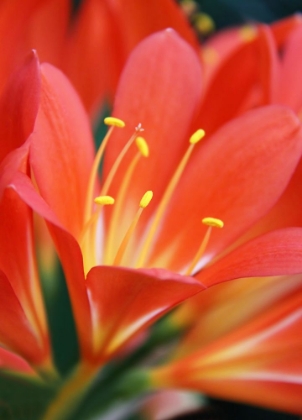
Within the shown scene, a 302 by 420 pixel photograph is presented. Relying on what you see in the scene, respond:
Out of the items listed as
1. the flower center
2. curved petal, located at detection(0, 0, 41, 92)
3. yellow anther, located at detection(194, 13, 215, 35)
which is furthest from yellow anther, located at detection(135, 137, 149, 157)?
yellow anther, located at detection(194, 13, 215, 35)

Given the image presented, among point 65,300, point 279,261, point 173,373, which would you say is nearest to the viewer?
point 279,261

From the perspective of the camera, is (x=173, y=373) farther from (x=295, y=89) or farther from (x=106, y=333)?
(x=295, y=89)

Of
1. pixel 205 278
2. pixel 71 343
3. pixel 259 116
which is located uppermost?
pixel 259 116

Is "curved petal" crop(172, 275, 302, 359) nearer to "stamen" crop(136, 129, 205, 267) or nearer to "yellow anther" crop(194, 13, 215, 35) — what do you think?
"stamen" crop(136, 129, 205, 267)

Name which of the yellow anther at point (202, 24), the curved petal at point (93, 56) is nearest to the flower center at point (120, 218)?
the curved petal at point (93, 56)

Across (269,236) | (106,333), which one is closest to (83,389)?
(106,333)

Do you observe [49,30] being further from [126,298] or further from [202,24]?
[126,298]

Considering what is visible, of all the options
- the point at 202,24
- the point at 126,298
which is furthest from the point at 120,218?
the point at 202,24
